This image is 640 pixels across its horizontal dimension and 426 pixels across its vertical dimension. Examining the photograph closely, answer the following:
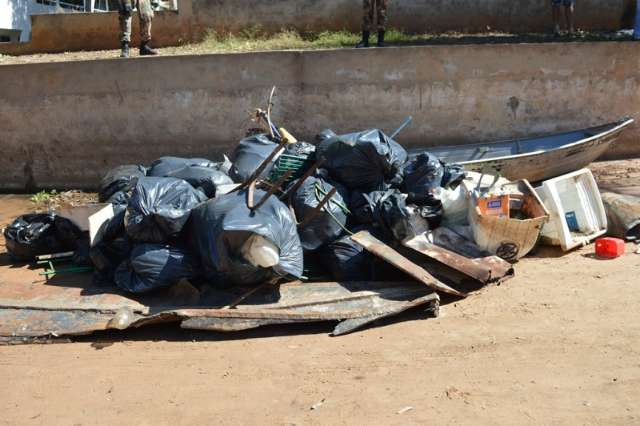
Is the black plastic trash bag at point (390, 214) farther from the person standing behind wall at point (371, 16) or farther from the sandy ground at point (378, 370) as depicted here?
the person standing behind wall at point (371, 16)

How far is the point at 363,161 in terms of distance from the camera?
5551mm

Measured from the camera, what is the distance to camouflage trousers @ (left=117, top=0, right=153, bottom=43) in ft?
32.1

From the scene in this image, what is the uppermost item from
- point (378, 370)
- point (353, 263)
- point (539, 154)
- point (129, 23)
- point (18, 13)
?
point (18, 13)

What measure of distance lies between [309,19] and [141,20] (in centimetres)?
310

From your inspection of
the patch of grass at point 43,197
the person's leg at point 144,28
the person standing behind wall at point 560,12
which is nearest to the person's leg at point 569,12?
the person standing behind wall at point 560,12

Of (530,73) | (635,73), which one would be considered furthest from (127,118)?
(635,73)

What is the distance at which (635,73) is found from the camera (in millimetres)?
7934

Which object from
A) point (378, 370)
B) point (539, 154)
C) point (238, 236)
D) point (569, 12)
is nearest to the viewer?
point (378, 370)

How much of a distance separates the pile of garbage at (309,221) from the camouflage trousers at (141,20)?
14.8ft

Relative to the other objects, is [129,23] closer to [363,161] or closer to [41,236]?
[41,236]

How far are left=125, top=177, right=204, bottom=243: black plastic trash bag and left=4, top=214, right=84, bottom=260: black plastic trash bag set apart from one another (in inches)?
37.6

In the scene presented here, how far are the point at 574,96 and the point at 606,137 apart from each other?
0.94 meters

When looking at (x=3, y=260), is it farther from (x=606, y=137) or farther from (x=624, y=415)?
(x=606, y=137)

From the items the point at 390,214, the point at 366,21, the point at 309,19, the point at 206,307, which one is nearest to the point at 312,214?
the point at 390,214
